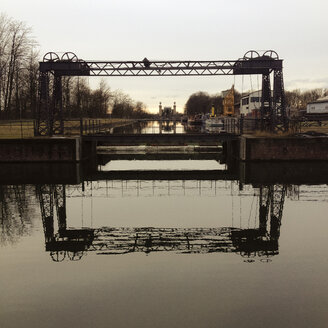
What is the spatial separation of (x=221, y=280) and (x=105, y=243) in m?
3.85

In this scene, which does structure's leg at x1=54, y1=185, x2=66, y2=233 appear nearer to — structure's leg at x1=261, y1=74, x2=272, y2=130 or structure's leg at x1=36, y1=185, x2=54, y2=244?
structure's leg at x1=36, y1=185, x2=54, y2=244

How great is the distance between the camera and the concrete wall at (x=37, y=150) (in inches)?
1137

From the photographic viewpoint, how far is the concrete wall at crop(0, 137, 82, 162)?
28891mm

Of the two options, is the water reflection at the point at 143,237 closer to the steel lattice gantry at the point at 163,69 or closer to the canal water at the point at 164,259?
the canal water at the point at 164,259

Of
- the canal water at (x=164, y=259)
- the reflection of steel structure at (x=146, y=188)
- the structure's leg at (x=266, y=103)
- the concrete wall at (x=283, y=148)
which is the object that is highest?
the structure's leg at (x=266, y=103)

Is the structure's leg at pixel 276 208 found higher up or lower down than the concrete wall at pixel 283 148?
lower down

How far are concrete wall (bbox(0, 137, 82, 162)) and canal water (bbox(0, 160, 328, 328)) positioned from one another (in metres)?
10.8

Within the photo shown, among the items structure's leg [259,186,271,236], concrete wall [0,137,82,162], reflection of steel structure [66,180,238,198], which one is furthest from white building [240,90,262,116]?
structure's leg [259,186,271,236]

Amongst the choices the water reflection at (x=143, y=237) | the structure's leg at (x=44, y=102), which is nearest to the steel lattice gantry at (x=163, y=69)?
the structure's leg at (x=44, y=102)

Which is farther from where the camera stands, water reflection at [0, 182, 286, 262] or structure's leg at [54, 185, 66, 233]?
structure's leg at [54, 185, 66, 233]

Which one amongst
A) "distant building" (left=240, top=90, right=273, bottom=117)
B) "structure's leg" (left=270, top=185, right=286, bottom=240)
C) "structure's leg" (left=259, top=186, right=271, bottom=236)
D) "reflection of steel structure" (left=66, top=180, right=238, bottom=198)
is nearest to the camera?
"structure's leg" (left=270, top=185, right=286, bottom=240)

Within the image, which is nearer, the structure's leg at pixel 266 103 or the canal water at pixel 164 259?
the canal water at pixel 164 259

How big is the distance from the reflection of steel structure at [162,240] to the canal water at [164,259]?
0.10ft

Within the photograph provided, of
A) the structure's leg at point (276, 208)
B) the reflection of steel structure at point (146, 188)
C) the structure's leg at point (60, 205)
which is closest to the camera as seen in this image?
the structure's leg at point (276, 208)
